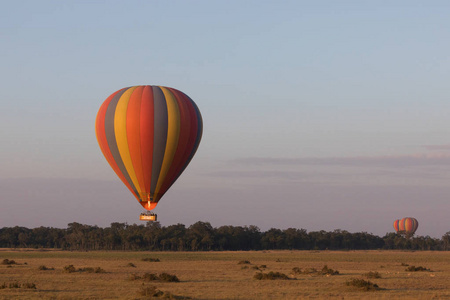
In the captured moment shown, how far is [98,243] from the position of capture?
164 m

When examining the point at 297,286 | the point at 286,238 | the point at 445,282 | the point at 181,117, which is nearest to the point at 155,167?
the point at 181,117

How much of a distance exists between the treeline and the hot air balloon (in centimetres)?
10324

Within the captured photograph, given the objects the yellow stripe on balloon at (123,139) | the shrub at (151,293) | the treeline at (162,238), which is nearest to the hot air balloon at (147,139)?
the yellow stripe on balloon at (123,139)

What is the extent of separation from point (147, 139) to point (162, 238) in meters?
109

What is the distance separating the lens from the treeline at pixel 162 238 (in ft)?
520

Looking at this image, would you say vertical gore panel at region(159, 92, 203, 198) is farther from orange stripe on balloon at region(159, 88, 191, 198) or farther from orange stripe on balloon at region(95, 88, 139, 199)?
orange stripe on balloon at region(95, 88, 139, 199)

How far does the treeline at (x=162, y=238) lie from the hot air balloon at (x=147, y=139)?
A: 10324 centimetres

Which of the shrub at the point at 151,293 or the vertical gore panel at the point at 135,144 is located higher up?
the vertical gore panel at the point at 135,144

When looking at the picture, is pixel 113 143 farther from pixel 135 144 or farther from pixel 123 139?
pixel 135 144

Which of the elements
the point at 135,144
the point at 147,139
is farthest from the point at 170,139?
the point at 135,144

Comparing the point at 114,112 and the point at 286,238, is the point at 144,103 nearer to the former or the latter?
the point at 114,112

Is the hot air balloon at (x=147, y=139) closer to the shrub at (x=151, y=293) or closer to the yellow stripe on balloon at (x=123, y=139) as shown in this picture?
the yellow stripe on balloon at (x=123, y=139)

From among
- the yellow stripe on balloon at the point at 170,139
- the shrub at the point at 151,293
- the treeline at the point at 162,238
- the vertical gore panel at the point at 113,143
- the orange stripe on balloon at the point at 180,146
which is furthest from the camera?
the treeline at the point at 162,238

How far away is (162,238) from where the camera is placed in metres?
159
